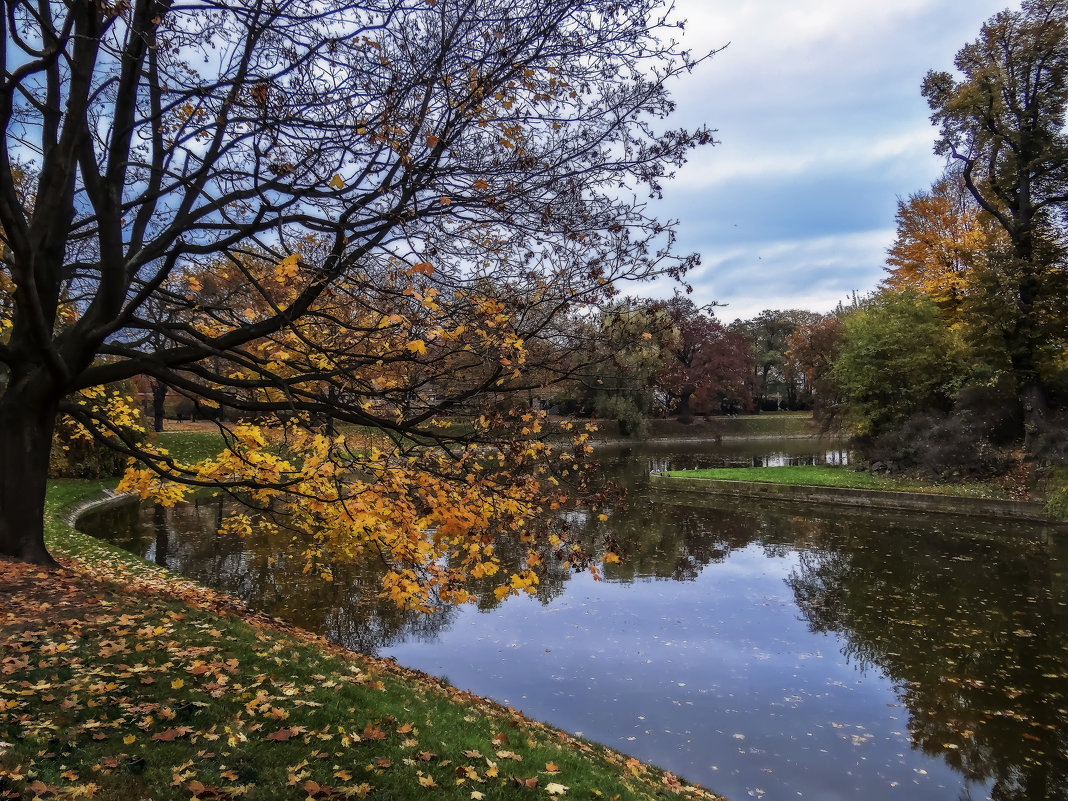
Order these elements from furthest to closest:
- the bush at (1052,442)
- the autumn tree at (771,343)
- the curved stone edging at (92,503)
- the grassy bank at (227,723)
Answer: the autumn tree at (771,343) < the bush at (1052,442) < the curved stone edging at (92,503) < the grassy bank at (227,723)

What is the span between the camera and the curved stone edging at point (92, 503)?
1778 cm

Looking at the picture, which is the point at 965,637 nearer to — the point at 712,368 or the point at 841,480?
the point at 841,480

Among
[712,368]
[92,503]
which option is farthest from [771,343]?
[92,503]

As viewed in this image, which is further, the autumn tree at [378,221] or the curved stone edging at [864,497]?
the curved stone edging at [864,497]

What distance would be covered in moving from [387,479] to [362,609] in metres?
5.39

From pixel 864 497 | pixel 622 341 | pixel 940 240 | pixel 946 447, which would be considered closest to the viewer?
pixel 622 341

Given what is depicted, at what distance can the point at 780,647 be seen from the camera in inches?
382

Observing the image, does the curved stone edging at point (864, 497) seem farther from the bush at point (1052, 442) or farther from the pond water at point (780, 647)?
the bush at point (1052, 442)

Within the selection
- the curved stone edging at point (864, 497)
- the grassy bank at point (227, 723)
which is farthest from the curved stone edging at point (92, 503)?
the curved stone edging at point (864, 497)

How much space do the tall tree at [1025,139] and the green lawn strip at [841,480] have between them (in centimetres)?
293

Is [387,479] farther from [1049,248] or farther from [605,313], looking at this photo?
[1049,248]

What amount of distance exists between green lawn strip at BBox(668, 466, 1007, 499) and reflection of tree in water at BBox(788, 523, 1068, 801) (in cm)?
477

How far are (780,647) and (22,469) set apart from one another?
10.0m

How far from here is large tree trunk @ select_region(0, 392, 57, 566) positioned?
6.76 metres
